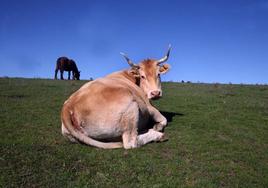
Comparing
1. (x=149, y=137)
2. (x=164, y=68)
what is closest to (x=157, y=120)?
(x=149, y=137)

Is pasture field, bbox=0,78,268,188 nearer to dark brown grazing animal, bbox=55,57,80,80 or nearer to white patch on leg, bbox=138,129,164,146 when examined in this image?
white patch on leg, bbox=138,129,164,146

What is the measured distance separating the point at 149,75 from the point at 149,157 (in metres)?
3.91

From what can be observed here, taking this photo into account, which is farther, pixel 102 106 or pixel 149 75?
pixel 149 75

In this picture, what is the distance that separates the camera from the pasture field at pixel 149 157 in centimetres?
697

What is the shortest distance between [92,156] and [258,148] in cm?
400

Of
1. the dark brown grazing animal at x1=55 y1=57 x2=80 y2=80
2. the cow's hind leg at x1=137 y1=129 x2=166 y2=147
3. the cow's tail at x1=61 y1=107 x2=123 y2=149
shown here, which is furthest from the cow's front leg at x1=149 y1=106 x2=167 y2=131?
the dark brown grazing animal at x1=55 y1=57 x2=80 y2=80

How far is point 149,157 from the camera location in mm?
8125

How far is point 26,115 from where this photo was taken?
12727 millimetres

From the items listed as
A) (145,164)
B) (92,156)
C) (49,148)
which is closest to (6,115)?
(49,148)

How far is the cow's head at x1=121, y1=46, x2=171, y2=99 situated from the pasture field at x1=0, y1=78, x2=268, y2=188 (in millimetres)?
1113

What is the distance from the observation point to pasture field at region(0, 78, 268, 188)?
6.97 m

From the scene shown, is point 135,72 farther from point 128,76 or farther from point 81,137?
point 81,137

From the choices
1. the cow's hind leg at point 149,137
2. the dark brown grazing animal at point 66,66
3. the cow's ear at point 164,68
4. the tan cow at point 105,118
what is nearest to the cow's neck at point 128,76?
the cow's ear at point 164,68

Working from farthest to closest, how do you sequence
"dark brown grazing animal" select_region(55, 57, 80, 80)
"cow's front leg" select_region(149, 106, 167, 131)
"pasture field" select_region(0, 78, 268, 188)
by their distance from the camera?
1. "dark brown grazing animal" select_region(55, 57, 80, 80)
2. "cow's front leg" select_region(149, 106, 167, 131)
3. "pasture field" select_region(0, 78, 268, 188)
